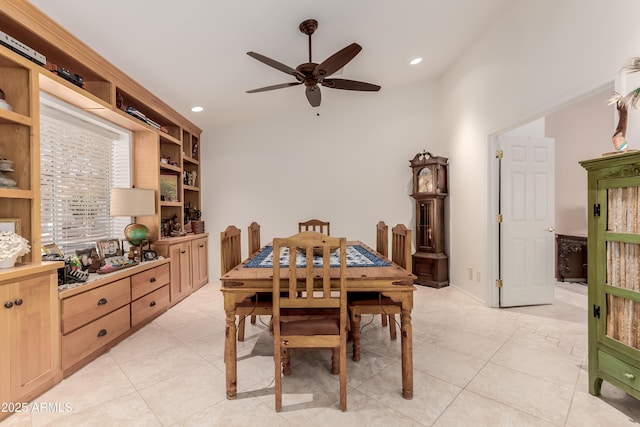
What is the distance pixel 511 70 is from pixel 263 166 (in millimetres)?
3509

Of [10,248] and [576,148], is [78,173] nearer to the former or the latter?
[10,248]

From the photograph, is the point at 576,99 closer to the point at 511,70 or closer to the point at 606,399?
the point at 511,70

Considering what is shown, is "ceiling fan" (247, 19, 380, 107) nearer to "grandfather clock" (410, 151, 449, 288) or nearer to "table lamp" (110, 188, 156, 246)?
"table lamp" (110, 188, 156, 246)

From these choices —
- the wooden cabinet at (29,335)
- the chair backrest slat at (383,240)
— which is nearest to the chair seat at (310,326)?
the chair backrest slat at (383,240)

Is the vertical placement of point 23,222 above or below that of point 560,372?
above

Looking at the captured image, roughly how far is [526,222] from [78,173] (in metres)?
4.85

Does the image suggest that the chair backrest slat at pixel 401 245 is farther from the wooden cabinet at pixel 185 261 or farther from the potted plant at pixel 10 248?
the wooden cabinet at pixel 185 261

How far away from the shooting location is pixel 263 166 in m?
4.71

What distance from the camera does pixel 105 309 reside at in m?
2.34

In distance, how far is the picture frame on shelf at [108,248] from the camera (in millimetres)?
2720

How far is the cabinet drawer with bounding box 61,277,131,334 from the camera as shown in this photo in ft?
6.56

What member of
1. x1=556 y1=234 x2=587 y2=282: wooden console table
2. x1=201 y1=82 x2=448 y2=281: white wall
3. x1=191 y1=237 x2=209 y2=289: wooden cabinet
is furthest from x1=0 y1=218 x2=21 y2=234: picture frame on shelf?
x1=556 y1=234 x2=587 y2=282: wooden console table

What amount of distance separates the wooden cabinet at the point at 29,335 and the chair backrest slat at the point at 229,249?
3.56 ft

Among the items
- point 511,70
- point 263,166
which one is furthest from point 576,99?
point 263,166
